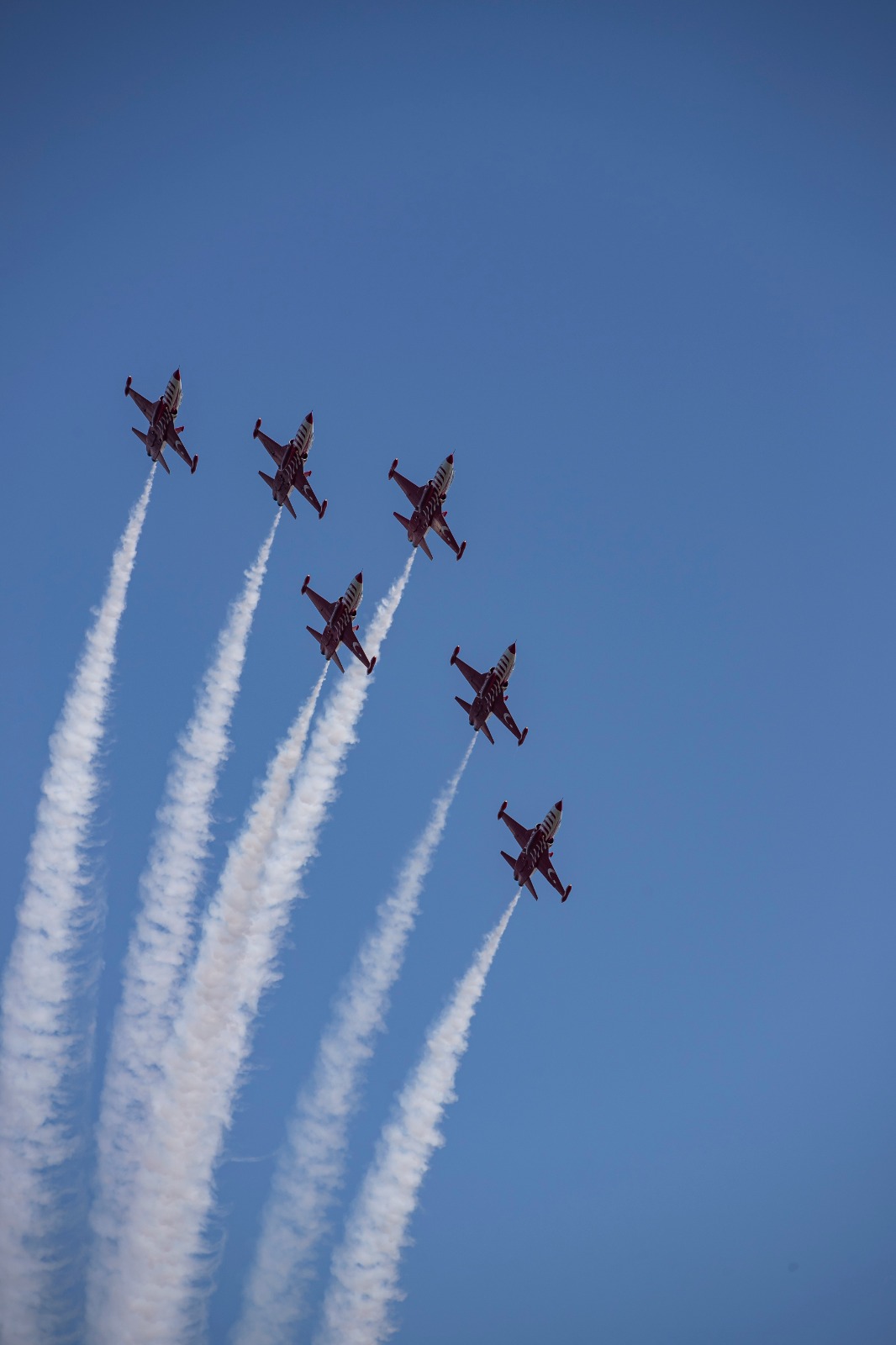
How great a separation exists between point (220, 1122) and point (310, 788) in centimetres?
2532

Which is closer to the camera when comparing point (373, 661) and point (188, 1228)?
point (188, 1228)

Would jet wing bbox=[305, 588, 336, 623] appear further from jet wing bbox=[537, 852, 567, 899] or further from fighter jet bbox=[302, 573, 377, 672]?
jet wing bbox=[537, 852, 567, 899]

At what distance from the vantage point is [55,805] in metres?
77.9

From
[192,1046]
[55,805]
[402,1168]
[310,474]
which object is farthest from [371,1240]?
[310,474]

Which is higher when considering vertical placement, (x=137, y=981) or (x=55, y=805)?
(x=55, y=805)

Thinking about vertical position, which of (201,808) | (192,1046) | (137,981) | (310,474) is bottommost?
(192,1046)

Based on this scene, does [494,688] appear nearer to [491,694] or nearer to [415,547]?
[491,694]

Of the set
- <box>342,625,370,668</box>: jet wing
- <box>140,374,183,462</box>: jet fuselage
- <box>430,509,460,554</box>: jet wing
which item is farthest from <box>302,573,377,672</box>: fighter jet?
<box>140,374,183,462</box>: jet fuselage

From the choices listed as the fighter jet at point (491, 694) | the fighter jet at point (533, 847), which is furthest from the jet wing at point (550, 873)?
the fighter jet at point (491, 694)

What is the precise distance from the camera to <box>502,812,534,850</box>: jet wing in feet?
264

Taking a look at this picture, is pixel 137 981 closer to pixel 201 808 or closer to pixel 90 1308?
pixel 201 808

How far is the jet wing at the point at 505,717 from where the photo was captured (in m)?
80.2

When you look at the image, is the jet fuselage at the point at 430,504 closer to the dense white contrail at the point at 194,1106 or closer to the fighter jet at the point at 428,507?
the fighter jet at the point at 428,507

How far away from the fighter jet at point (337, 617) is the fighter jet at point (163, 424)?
15.5 meters
